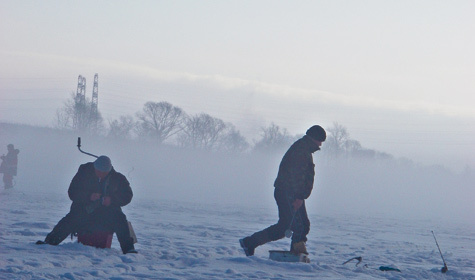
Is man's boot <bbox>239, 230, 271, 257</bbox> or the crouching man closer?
the crouching man

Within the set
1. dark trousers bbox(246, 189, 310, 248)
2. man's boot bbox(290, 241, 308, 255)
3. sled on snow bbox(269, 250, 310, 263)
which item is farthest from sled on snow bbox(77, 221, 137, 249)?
man's boot bbox(290, 241, 308, 255)

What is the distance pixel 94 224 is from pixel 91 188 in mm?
437

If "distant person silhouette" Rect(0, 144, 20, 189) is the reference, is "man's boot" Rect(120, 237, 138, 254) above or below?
below

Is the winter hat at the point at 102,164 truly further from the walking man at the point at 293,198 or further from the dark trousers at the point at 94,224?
the walking man at the point at 293,198

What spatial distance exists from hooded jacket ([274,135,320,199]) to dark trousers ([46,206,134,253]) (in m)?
1.94

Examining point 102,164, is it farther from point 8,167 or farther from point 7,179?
point 7,179

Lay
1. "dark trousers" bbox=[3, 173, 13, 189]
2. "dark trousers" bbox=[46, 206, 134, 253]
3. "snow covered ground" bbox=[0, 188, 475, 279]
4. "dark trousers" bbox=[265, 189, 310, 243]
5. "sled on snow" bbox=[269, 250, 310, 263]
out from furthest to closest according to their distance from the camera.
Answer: "dark trousers" bbox=[3, 173, 13, 189]
"dark trousers" bbox=[265, 189, 310, 243]
"dark trousers" bbox=[46, 206, 134, 253]
"sled on snow" bbox=[269, 250, 310, 263]
"snow covered ground" bbox=[0, 188, 475, 279]

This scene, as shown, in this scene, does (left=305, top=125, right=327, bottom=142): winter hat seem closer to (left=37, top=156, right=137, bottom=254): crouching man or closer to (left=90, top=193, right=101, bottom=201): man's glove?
(left=37, top=156, right=137, bottom=254): crouching man

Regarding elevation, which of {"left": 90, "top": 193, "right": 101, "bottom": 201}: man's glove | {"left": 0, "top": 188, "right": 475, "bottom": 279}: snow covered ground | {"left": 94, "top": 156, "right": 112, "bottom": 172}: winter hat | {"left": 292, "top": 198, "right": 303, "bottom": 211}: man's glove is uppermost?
{"left": 94, "top": 156, "right": 112, "bottom": 172}: winter hat

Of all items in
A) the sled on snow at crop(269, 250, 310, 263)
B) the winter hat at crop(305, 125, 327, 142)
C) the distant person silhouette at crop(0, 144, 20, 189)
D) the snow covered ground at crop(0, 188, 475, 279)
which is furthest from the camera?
the distant person silhouette at crop(0, 144, 20, 189)

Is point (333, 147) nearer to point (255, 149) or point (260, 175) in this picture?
point (255, 149)

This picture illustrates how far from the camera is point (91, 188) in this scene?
28.6 ft

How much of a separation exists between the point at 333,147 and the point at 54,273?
7959 centimetres

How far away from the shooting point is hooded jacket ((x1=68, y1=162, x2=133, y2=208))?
8680mm
